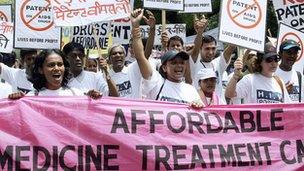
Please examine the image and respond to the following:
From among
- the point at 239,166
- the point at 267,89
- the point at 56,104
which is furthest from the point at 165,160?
the point at 267,89

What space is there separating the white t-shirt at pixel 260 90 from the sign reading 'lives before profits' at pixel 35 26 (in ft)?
7.17

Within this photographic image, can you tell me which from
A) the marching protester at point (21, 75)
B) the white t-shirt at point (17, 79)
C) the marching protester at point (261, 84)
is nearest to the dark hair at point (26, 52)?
the marching protester at point (21, 75)

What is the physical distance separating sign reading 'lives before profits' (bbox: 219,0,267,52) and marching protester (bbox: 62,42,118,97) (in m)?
1.23

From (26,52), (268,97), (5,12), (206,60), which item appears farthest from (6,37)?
(268,97)

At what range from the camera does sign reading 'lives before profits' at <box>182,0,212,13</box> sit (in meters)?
9.95

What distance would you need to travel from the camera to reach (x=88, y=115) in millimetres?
5965

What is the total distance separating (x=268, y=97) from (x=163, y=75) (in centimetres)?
117

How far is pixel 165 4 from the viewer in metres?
8.82

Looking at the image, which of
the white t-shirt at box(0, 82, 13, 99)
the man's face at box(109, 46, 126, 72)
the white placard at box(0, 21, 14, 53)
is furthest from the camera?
the white placard at box(0, 21, 14, 53)

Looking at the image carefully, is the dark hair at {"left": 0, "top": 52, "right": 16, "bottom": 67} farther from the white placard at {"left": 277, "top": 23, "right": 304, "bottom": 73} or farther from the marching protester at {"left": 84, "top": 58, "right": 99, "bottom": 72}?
the white placard at {"left": 277, "top": 23, "right": 304, "bottom": 73}

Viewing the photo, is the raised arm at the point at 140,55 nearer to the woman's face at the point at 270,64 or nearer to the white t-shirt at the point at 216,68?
the woman's face at the point at 270,64

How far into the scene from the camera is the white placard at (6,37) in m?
9.48

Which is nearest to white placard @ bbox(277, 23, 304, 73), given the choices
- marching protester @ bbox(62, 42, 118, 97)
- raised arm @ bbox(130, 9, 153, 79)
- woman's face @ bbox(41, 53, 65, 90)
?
marching protester @ bbox(62, 42, 118, 97)

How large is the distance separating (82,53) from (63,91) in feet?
4.14
